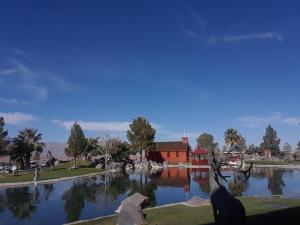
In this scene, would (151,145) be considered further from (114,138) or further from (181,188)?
(181,188)

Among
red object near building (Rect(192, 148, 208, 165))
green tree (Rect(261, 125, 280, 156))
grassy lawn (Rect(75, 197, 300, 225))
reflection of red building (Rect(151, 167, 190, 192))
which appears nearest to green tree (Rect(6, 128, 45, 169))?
reflection of red building (Rect(151, 167, 190, 192))

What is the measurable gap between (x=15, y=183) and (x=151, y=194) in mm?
17949

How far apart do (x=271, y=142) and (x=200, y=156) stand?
164 feet

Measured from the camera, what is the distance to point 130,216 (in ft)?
64.4

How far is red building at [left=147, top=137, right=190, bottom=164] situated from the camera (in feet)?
339

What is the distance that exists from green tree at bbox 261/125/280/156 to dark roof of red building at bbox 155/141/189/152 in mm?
50221

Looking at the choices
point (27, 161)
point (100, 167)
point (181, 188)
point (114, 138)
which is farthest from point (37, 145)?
point (181, 188)

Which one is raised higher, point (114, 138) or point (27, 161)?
point (114, 138)

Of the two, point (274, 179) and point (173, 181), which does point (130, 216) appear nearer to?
point (173, 181)

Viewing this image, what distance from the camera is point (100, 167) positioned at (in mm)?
75438

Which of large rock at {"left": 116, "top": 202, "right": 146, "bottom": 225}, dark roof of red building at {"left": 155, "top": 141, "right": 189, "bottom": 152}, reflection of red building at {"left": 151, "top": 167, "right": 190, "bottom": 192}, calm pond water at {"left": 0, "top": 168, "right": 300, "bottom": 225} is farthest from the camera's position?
dark roof of red building at {"left": 155, "top": 141, "right": 189, "bottom": 152}

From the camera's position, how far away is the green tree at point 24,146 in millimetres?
68250

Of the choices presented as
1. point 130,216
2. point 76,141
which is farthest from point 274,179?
point 76,141

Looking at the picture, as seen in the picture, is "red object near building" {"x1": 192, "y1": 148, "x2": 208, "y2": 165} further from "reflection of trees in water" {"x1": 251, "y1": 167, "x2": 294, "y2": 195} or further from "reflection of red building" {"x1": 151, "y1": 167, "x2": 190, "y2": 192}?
"reflection of red building" {"x1": 151, "y1": 167, "x2": 190, "y2": 192}
